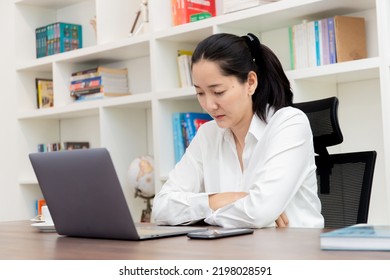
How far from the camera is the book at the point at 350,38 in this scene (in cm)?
301

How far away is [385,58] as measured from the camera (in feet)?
9.05

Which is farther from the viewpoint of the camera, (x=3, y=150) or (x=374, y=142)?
(x=3, y=150)

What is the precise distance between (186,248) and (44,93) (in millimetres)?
3564

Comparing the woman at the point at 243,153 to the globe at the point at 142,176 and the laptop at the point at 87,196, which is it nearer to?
the laptop at the point at 87,196

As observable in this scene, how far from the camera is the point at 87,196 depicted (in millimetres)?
1616

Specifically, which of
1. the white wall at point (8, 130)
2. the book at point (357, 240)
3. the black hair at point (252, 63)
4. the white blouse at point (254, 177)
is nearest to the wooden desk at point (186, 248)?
the book at point (357, 240)

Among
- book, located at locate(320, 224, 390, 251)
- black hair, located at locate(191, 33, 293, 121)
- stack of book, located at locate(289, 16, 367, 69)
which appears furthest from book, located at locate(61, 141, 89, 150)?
book, located at locate(320, 224, 390, 251)

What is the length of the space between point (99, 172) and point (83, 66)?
10.2 feet

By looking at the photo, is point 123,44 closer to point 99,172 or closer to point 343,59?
point 343,59

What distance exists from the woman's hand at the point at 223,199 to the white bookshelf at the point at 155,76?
0.97m

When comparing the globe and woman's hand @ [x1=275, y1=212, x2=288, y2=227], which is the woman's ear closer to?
woman's hand @ [x1=275, y1=212, x2=288, y2=227]

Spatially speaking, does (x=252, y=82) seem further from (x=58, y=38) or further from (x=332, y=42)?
(x=58, y=38)

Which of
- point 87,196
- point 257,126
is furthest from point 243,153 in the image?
point 87,196
